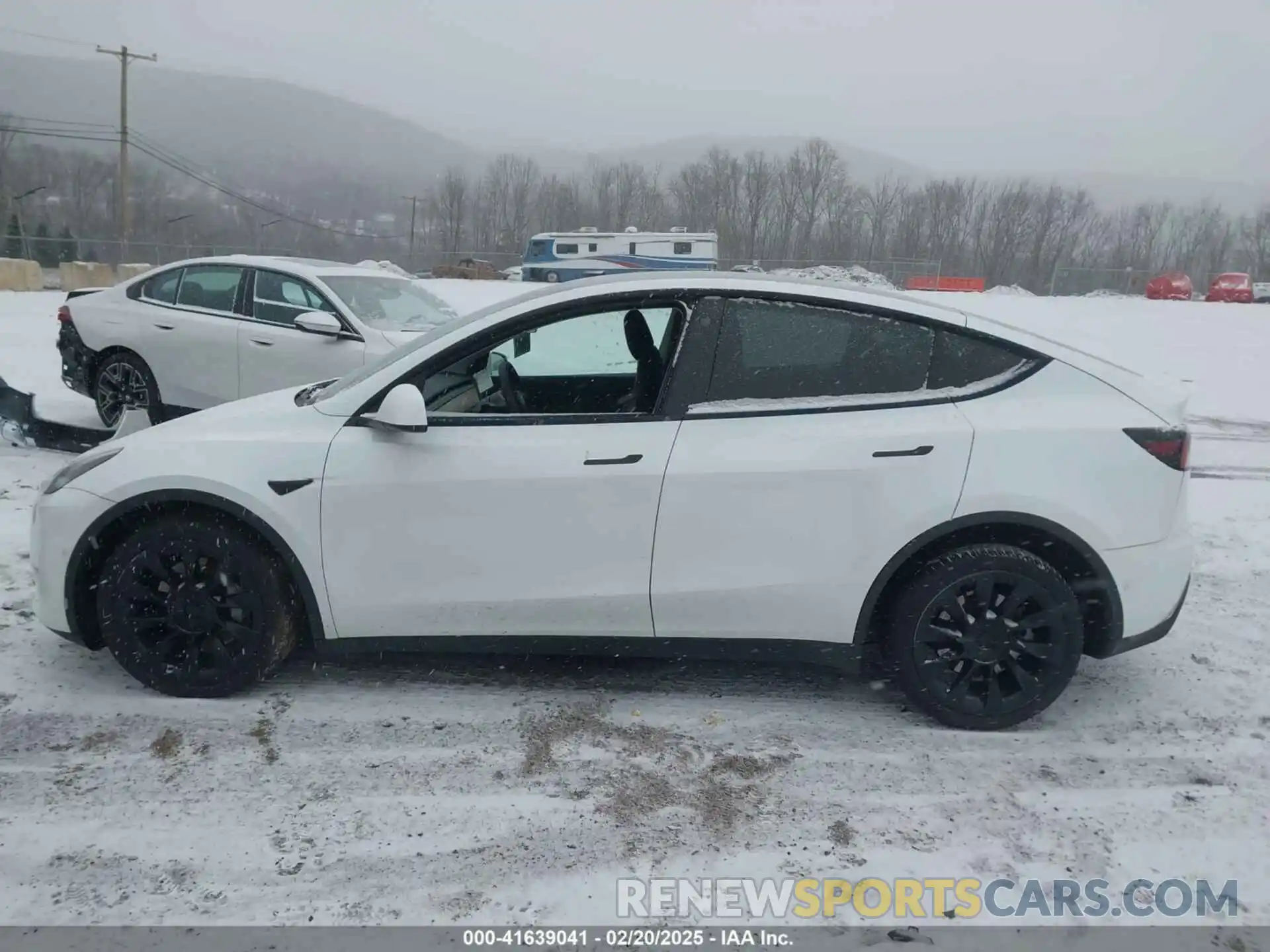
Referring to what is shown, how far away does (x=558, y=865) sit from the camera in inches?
104

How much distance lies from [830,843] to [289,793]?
69.3 inches

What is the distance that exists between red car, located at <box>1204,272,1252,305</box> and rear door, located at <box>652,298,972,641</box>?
45297 millimetres

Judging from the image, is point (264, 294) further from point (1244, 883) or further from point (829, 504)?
point (1244, 883)

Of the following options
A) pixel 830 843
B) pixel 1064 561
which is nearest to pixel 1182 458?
pixel 1064 561

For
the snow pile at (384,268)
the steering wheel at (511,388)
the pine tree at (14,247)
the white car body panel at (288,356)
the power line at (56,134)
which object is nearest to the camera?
the steering wheel at (511,388)

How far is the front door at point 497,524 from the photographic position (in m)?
3.30

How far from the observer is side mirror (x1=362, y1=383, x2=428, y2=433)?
3.24 meters

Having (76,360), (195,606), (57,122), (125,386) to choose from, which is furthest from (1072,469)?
(57,122)

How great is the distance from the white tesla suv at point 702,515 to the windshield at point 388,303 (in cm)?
421

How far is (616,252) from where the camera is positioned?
1622 inches

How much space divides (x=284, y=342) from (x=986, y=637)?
19.9ft

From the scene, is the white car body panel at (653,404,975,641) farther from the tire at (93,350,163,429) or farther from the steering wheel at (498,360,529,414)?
the tire at (93,350,163,429)

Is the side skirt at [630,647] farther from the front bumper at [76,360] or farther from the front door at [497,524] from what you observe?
the front bumper at [76,360]

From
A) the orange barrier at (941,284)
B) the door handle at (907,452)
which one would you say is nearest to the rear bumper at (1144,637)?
the door handle at (907,452)
